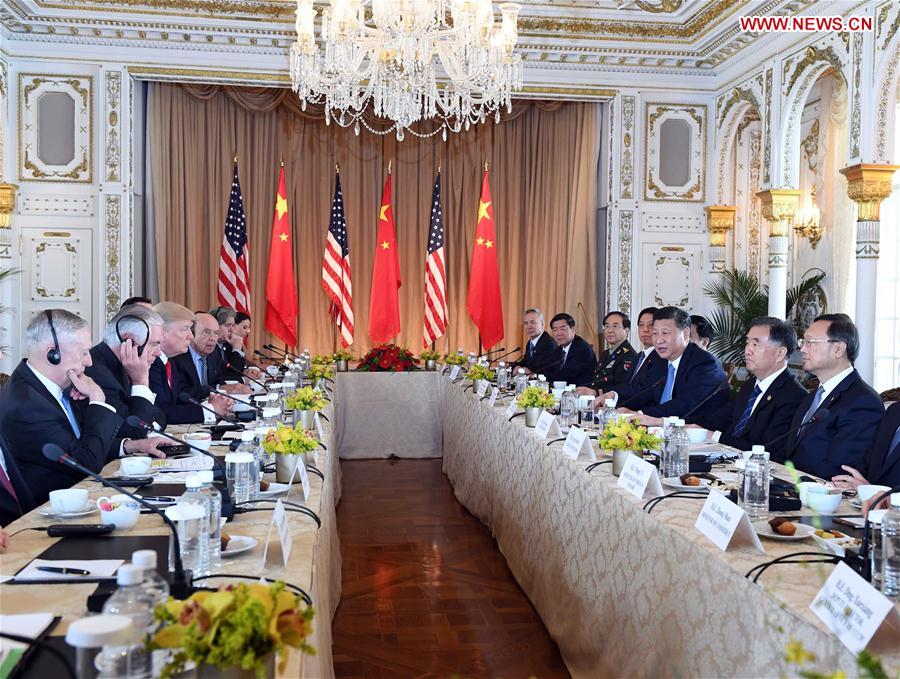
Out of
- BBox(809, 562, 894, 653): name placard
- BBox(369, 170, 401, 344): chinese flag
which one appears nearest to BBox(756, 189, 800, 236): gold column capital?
BBox(369, 170, 401, 344): chinese flag

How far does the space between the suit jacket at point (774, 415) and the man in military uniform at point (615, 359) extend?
2.28 metres

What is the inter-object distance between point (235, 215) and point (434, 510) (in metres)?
4.64

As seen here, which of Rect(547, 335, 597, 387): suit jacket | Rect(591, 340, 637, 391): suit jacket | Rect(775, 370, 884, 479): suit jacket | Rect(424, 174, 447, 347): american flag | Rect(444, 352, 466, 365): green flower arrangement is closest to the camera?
Rect(775, 370, 884, 479): suit jacket

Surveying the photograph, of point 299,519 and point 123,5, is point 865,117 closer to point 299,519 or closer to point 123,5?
point 299,519

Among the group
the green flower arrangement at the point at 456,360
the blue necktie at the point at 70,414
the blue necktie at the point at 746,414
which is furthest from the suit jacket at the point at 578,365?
the blue necktie at the point at 70,414

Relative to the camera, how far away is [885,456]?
294 cm

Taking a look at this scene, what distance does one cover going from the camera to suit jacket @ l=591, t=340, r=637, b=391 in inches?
249

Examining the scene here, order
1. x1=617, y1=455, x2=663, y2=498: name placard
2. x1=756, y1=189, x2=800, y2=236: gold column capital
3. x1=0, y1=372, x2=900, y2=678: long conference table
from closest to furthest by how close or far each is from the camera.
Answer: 1. x1=0, y1=372, x2=900, y2=678: long conference table
2. x1=617, y1=455, x2=663, y2=498: name placard
3. x1=756, y1=189, x2=800, y2=236: gold column capital

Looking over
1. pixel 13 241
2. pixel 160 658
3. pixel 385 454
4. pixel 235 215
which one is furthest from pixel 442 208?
pixel 160 658

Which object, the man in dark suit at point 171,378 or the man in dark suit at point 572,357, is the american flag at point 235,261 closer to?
the man in dark suit at point 572,357

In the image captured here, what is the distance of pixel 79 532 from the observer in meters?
2.09

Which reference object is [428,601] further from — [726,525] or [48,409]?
[726,525]

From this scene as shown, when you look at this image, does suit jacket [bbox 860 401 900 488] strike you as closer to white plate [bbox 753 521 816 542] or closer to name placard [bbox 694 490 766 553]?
white plate [bbox 753 521 816 542]

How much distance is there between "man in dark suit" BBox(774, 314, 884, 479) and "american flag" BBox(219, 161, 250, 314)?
6.53 metres
